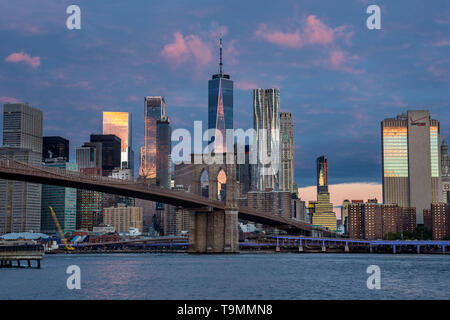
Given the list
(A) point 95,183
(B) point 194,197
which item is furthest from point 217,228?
(A) point 95,183

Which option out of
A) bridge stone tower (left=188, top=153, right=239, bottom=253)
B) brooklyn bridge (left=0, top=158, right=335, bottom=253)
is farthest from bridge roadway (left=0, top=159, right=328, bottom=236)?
bridge stone tower (left=188, top=153, right=239, bottom=253)

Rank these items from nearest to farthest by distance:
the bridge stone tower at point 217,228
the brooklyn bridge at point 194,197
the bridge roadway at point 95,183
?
1. the bridge roadway at point 95,183
2. the brooklyn bridge at point 194,197
3. the bridge stone tower at point 217,228

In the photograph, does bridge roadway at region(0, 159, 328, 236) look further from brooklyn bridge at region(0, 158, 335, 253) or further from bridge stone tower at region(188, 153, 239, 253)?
bridge stone tower at region(188, 153, 239, 253)

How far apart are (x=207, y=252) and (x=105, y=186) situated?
3047cm

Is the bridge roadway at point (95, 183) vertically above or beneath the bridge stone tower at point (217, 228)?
above

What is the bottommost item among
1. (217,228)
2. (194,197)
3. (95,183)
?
(217,228)

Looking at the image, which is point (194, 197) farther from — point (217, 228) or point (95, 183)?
point (95, 183)

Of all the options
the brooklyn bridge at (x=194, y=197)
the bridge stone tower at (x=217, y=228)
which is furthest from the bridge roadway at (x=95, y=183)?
the bridge stone tower at (x=217, y=228)

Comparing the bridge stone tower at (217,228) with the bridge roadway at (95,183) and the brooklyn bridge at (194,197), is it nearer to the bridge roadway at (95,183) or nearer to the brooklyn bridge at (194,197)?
the brooklyn bridge at (194,197)

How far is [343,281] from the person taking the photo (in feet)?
162

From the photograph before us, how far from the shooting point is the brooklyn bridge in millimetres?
74375

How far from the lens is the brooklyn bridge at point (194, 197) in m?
74.4

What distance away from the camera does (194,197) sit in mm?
96812
